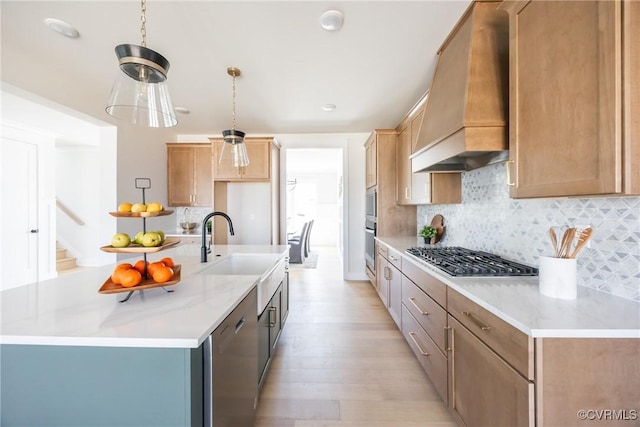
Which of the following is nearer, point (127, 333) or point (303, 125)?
point (127, 333)

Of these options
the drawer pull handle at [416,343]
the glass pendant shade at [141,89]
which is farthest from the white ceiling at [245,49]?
the drawer pull handle at [416,343]

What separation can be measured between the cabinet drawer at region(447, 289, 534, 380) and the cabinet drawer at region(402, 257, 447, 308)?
118 millimetres

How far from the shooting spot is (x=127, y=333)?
792mm

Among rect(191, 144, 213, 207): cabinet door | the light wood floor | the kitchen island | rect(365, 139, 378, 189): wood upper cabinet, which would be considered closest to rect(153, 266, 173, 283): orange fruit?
the kitchen island

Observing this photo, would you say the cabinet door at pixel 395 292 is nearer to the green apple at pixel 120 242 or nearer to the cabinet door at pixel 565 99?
the cabinet door at pixel 565 99

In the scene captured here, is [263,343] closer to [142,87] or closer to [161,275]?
[161,275]

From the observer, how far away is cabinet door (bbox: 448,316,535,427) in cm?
95

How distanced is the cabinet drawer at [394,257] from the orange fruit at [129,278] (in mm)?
2063

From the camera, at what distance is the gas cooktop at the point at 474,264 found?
1474 mm

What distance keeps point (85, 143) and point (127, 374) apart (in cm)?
614

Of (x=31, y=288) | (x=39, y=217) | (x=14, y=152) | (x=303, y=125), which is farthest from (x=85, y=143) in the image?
(x=31, y=288)

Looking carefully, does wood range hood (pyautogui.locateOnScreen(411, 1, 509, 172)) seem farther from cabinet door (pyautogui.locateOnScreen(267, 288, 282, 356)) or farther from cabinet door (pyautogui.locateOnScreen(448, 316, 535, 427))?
cabinet door (pyautogui.locateOnScreen(267, 288, 282, 356))

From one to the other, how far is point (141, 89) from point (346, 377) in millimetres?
2288

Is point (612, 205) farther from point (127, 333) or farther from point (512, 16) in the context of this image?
point (127, 333)
